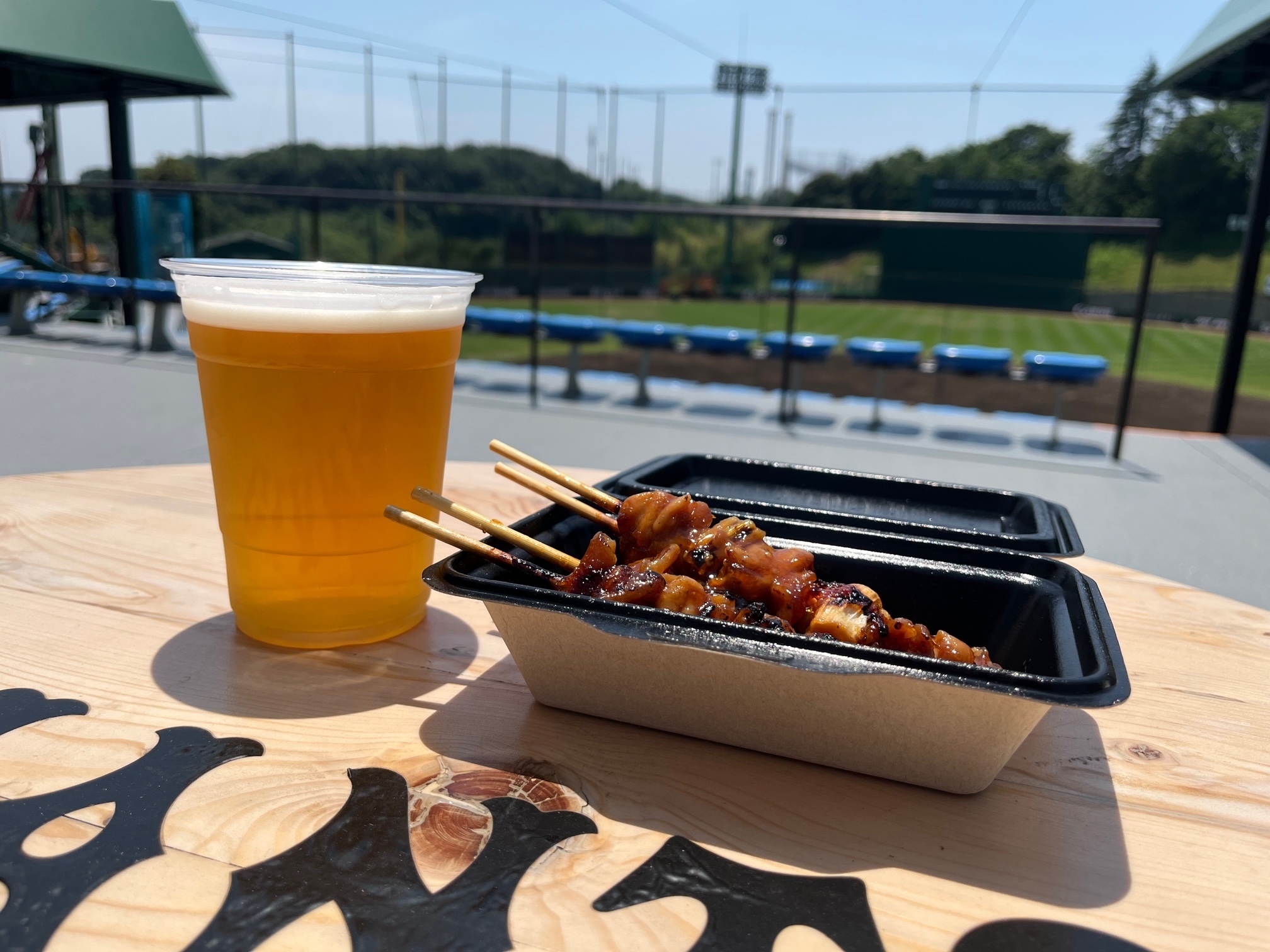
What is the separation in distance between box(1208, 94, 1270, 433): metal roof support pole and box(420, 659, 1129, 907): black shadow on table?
19.0 feet

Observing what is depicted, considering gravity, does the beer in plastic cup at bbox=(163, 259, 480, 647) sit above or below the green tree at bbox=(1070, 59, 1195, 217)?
below

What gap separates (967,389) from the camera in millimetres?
19469

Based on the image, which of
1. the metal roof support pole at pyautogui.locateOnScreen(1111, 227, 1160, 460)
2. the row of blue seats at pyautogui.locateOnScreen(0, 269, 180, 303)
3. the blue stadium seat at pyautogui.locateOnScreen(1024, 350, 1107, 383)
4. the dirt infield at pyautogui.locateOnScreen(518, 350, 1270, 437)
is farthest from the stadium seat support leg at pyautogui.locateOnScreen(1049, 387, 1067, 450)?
the dirt infield at pyautogui.locateOnScreen(518, 350, 1270, 437)

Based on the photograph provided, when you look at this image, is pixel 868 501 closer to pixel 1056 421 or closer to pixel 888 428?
pixel 888 428

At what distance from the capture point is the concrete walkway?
3.65 m

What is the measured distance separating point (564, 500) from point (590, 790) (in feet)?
1.05

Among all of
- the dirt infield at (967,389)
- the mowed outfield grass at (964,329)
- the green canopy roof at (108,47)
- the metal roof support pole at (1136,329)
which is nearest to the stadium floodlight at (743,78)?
the mowed outfield grass at (964,329)

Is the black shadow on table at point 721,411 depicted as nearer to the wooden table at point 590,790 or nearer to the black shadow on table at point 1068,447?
the black shadow on table at point 1068,447

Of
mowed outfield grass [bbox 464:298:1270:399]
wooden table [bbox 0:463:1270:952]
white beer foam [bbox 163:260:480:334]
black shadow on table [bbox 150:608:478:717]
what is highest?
white beer foam [bbox 163:260:480:334]

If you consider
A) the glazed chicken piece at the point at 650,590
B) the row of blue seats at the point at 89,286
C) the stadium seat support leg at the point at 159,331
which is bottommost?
the stadium seat support leg at the point at 159,331

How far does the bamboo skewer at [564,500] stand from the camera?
880 mm

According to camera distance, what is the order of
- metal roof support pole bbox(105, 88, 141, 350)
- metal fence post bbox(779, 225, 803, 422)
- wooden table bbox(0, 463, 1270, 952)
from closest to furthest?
wooden table bbox(0, 463, 1270, 952) → metal fence post bbox(779, 225, 803, 422) → metal roof support pole bbox(105, 88, 141, 350)

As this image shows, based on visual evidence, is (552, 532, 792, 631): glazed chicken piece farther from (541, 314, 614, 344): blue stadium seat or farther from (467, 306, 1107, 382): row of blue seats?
(541, 314, 614, 344): blue stadium seat

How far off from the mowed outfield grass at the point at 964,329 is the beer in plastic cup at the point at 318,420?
662 inches
